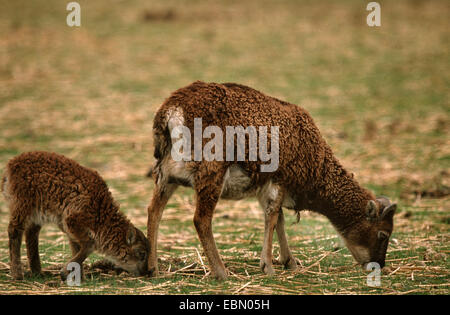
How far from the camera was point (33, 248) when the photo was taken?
708cm

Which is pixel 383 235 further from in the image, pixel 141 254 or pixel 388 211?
pixel 141 254

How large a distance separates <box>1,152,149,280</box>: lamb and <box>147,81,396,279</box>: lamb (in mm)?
329

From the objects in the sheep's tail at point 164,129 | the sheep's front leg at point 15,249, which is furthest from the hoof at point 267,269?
the sheep's front leg at point 15,249

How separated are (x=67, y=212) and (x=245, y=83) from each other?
12662 mm

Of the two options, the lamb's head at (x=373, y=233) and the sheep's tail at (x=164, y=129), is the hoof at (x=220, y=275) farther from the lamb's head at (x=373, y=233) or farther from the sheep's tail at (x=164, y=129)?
the lamb's head at (x=373, y=233)

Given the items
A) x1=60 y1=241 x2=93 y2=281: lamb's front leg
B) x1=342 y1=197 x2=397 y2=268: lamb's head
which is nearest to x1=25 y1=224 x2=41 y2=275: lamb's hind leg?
x1=60 y1=241 x2=93 y2=281: lamb's front leg

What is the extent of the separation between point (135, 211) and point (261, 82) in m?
9.83

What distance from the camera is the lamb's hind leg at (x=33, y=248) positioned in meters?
7.06

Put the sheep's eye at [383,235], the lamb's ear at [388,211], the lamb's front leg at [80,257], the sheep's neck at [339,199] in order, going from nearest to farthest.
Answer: the lamb's front leg at [80,257] < the lamb's ear at [388,211] < the sheep's eye at [383,235] < the sheep's neck at [339,199]

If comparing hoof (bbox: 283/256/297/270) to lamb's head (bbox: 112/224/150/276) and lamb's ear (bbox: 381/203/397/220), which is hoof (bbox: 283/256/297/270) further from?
lamb's head (bbox: 112/224/150/276)

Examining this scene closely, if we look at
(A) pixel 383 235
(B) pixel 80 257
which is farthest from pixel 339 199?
(B) pixel 80 257

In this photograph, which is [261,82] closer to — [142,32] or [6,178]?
[142,32]

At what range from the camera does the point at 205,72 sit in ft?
63.5

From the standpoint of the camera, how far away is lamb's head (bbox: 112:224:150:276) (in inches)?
277
